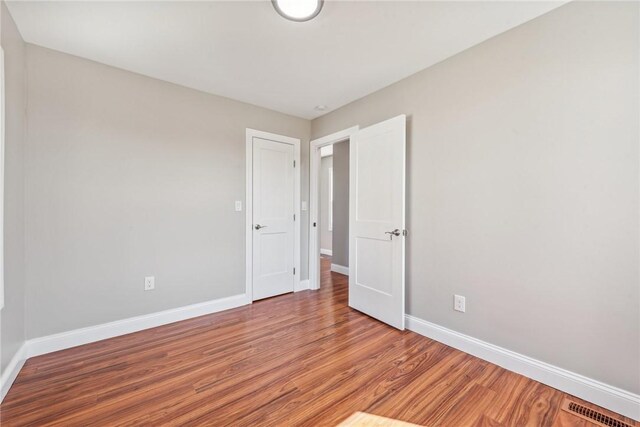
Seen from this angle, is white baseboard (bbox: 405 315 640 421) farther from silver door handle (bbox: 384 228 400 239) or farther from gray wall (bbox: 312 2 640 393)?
silver door handle (bbox: 384 228 400 239)

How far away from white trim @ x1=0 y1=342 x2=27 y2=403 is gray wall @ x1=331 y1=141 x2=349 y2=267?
152 inches

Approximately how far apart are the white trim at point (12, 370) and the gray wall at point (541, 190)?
9.76 ft

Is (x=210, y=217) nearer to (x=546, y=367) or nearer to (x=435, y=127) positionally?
(x=435, y=127)

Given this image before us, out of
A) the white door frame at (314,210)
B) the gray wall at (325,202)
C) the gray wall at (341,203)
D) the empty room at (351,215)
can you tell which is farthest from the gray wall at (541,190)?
the gray wall at (325,202)

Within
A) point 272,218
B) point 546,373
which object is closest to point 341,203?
point 272,218

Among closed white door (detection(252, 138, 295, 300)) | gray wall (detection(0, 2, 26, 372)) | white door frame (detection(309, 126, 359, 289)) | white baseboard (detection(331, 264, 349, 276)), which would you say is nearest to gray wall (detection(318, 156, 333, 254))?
white baseboard (detection(331, 264, 349, 276))

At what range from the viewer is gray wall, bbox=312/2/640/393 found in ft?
4.94

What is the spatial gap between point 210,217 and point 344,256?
103 inches

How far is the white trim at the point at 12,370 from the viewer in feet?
5.32

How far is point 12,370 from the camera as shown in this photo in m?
1.77

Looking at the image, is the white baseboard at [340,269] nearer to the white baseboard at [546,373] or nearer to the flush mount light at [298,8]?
the white baseboard at [546,373]

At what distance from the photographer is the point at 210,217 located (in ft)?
9.68

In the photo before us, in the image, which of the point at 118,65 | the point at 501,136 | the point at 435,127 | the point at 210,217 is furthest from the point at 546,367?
the point at 118,65

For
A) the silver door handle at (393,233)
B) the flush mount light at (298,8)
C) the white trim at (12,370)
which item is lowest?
the white trim at (12,370)
